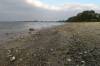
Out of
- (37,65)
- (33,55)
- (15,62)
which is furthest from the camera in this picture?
(33,55)

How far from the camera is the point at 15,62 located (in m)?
8.91

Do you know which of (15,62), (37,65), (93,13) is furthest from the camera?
(93,13)

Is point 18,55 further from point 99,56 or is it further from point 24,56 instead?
point 99,56

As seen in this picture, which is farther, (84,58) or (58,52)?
(58,52)

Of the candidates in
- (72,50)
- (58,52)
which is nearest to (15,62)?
(58,52)

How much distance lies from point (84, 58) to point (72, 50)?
1.49 m

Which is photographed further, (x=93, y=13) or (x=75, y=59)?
(x=93, y=13)

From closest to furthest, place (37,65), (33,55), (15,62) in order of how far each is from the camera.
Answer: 1. (37,65)
2. (15,62)
3. (33,55)

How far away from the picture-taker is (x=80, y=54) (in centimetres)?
903

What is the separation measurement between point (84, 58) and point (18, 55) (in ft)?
11.8

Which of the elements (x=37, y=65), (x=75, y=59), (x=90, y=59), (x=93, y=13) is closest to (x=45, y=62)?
(x=37, y=65)

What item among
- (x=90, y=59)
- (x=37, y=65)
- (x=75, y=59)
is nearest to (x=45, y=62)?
(x=37, y=65)

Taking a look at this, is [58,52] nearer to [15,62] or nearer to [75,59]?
[75,59]

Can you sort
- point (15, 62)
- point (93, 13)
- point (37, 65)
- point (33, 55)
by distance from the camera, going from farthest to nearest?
point (93, 13)
point (33, 55)
point (15, 62)
point (37, 65)
